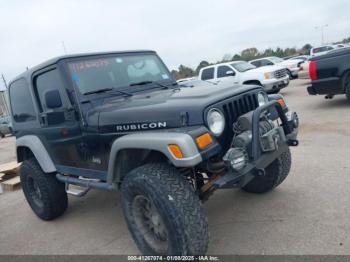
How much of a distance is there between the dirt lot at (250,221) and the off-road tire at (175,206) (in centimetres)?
64

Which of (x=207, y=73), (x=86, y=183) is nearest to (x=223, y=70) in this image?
(x=207, y=73)

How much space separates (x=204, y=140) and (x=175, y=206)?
54 centimetres

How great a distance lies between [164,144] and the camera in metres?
2.53

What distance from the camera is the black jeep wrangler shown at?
102 inches

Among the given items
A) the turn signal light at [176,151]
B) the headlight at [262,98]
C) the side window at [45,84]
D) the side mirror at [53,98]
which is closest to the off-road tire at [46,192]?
the side window at [45,84]

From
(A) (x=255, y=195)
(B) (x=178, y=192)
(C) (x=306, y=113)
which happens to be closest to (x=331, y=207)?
(A) (x=255, y=195)

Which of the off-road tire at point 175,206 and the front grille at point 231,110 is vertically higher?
the front grille at point 231,110

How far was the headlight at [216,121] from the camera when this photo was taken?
8.94 ft

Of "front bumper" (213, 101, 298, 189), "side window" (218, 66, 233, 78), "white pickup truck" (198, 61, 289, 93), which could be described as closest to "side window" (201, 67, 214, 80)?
"white pickup truck" (198, 61, 289, 93)

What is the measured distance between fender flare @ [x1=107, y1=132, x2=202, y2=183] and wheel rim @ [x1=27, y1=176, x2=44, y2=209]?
1.93 m

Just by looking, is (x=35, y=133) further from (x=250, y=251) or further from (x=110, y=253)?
(x=250, y=251)

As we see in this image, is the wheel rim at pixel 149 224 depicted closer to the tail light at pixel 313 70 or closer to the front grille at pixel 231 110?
the front grille at pixel 231 110

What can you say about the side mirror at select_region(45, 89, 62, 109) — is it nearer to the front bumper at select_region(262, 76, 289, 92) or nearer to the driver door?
the driver door

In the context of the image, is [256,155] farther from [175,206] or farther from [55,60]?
[55,60]
